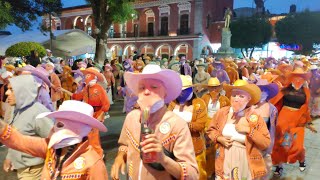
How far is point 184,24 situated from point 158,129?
42.5m

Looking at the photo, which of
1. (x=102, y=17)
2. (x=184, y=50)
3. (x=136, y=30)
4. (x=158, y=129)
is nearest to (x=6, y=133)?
(x=158, y=129)

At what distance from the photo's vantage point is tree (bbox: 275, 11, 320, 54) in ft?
126

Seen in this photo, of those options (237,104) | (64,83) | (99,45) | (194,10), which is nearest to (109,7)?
(99,45)

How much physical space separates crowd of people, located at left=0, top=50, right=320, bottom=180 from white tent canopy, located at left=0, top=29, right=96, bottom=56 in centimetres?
1452

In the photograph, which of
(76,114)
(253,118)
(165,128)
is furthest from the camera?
(253,118)

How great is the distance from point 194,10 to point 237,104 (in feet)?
130

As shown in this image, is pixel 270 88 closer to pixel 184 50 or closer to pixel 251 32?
pixel 251 32

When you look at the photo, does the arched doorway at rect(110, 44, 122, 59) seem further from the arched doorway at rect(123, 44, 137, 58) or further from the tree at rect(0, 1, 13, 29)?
the tree at rect(0, 1, 13, 29)

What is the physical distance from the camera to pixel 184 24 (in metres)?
43.7

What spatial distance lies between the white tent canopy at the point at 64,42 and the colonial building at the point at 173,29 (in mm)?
19292

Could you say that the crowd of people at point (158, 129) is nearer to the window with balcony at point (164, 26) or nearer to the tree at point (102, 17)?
the tree at point (102, 17)

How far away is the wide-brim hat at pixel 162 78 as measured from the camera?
7.66 feet

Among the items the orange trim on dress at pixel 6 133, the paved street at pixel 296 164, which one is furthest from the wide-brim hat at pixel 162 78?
the paved street at pixel 296 164

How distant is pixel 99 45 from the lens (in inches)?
849
